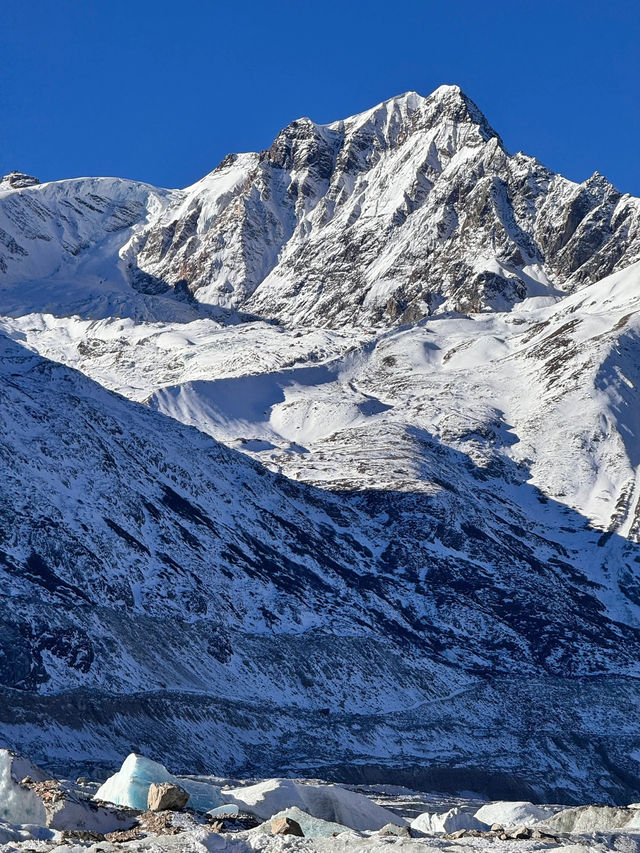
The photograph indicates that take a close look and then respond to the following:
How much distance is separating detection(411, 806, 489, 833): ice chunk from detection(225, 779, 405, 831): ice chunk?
1.99 metres

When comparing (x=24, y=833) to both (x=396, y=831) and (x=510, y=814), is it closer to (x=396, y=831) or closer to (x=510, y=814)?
(x=396, y=831)

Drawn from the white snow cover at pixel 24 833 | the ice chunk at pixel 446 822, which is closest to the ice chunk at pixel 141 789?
the ice chunk at pixel 446 822

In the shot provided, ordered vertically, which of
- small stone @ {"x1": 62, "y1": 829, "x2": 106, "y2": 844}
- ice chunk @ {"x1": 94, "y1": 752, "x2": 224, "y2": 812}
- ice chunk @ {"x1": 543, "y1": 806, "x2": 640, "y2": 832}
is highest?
ice chunk @ {"x1": 543, "y1": 806, "x2": 640, "y2": 832}

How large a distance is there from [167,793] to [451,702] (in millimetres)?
112982

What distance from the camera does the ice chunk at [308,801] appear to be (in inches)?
1469

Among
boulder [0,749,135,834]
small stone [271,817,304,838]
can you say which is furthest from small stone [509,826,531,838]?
boulder [0,749,135,834]

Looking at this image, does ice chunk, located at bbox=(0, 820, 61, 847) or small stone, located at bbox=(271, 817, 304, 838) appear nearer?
ice chunk, located at bbox=(0, 820, 61, 847)

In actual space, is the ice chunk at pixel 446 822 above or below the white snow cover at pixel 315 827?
above

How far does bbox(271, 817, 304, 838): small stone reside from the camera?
3008 cm

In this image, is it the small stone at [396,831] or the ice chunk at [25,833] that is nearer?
the ice chunk at [25,833]

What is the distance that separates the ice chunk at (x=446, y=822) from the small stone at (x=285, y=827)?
529 cm

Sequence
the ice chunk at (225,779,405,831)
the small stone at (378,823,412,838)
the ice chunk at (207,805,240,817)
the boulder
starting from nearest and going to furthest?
1. the boulder
2. the small stone at (378,823,412,838)
3. the ice chunk at (207,805,240,817)
4. the ice chunk at (225,779,405,831)

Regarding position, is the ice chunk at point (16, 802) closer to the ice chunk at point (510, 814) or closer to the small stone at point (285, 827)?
the small stone at point (285, 827)

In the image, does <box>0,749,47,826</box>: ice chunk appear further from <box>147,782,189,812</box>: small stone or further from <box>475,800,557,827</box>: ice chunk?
<box>475,800,557,827</box>: ice chunk
